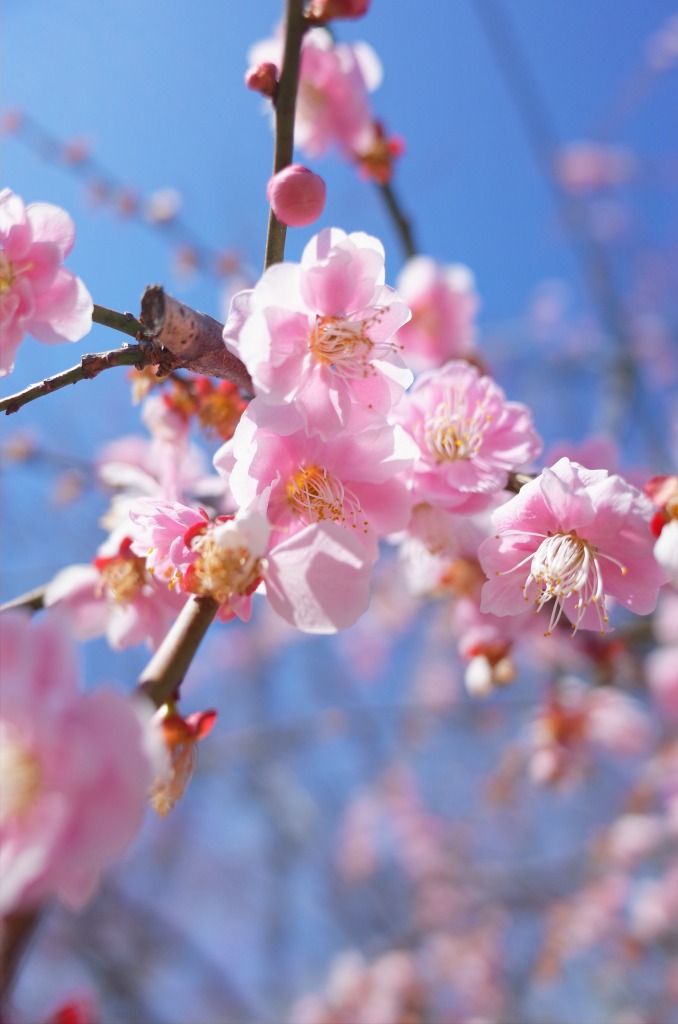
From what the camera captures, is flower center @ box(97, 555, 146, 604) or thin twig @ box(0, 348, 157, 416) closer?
thin twig @ box(0, 348, 157, 416)

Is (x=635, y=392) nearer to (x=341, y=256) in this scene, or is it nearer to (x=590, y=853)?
(x=590, y=853)

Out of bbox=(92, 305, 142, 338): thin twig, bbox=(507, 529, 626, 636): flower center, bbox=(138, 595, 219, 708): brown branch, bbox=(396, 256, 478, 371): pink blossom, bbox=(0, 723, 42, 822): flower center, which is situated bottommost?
bbox=(0, 723, 42, 822): flower center

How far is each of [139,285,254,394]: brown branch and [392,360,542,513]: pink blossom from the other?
297mm

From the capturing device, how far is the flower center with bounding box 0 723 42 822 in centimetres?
60

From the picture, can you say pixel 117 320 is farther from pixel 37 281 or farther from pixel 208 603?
pixel 208 603

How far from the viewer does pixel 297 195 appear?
2.99 feet

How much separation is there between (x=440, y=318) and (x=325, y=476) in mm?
1693

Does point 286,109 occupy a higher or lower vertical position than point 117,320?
higher

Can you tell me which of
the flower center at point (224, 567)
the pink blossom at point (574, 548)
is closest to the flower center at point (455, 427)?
the pink blossom at point (574, 548)

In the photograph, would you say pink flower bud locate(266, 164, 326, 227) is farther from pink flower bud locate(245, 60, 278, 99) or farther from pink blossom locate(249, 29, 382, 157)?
pink blossom locate(249, 29, 382, 157)

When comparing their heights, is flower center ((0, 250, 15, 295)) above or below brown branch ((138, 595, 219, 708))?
above

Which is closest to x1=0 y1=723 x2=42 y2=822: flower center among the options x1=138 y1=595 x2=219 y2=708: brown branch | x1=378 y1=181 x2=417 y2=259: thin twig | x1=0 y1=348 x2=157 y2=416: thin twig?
x1=138 y1=595 x2=219 y2=708: brown branch

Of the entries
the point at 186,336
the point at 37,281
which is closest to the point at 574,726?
the point at 186,336

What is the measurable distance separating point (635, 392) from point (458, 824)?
16.2ft
